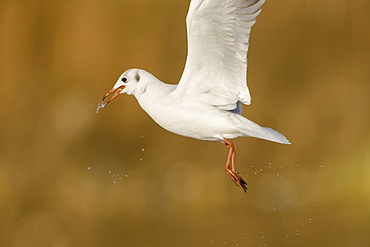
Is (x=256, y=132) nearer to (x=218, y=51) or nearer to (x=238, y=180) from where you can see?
(x=238, y=180)

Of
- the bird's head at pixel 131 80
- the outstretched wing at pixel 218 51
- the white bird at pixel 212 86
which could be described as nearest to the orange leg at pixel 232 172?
the white bird at pixel 212 86

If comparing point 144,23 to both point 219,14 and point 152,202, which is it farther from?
point 219,14

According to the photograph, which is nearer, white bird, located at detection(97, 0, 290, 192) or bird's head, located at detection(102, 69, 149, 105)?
white bird, located at detection(97, 0, 290, 192)

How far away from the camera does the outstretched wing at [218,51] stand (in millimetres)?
2723

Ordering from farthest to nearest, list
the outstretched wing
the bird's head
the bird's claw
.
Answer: the bird's head → the bird's claw → the outstretched wing

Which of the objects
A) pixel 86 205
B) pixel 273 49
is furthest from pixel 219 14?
pixel 86 205

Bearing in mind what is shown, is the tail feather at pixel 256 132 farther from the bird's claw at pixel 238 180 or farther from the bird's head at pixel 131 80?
the bird's head at pixel 131 80

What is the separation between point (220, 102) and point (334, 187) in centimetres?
262

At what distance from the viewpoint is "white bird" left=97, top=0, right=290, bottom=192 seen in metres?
2.76

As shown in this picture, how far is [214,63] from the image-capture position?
112 inches

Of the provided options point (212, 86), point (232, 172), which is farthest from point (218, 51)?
point (232, 172)

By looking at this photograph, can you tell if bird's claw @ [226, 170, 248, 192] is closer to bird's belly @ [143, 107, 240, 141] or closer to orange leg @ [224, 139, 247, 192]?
orange leg @ [224, 139, 247, 192]

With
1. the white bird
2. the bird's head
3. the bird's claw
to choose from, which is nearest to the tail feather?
the white bird

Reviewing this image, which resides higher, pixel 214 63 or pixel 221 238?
pixel 214 63
